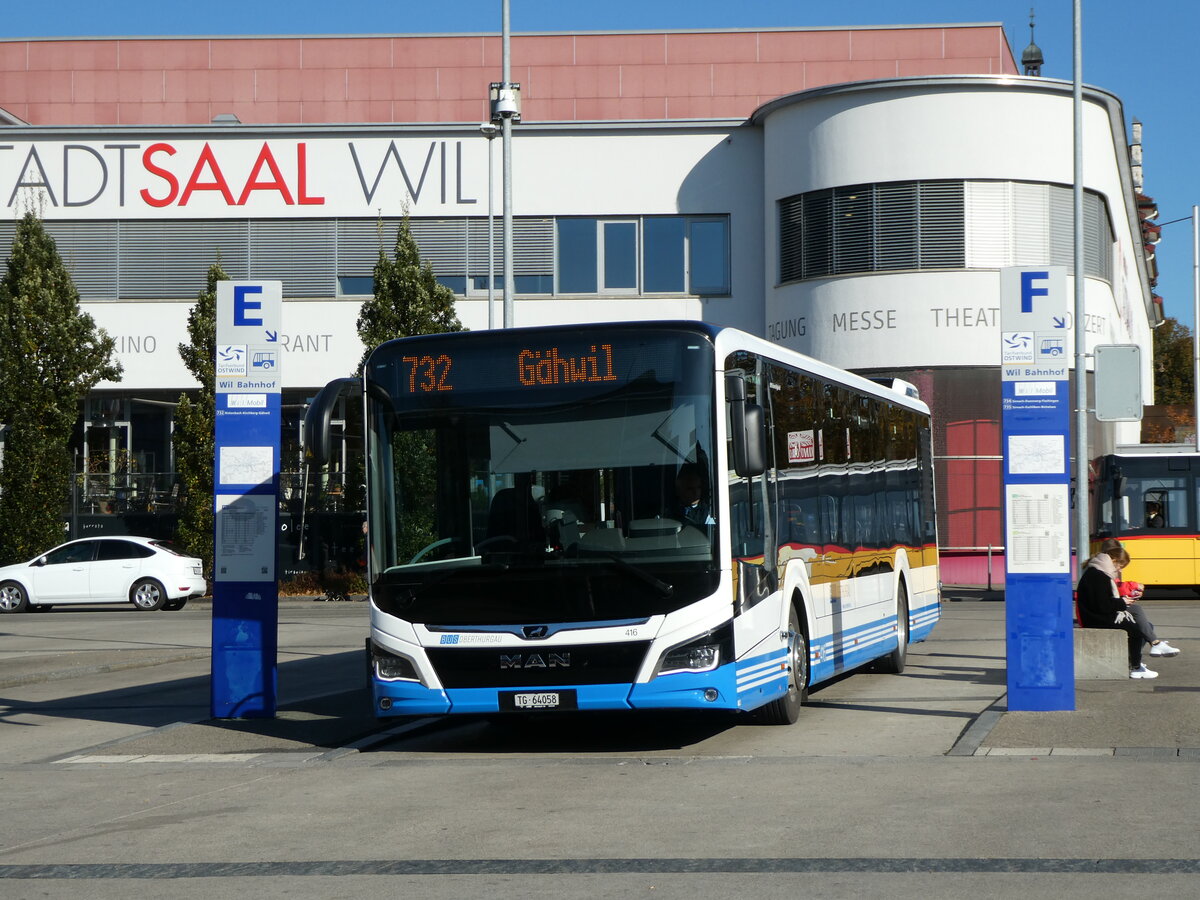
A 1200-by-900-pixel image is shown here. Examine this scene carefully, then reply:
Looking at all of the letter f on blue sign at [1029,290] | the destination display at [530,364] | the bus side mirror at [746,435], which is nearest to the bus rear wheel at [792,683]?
the bus side mirror at [746,435]

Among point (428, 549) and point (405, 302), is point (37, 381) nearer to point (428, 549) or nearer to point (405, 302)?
point (405, 302)

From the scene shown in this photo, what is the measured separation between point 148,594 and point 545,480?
77.6 feet

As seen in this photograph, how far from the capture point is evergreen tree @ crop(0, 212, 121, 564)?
3491cm

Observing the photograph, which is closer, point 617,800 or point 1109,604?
point 617,800

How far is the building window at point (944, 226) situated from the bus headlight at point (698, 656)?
2506cm

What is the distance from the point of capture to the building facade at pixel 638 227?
34.5m

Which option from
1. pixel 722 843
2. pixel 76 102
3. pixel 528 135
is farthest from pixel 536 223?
pixel 722 843

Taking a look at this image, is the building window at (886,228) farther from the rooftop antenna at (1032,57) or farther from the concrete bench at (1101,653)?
the rooftop antenna at (1032,57)

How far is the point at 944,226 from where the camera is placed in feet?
113

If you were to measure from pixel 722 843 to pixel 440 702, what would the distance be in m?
3.66

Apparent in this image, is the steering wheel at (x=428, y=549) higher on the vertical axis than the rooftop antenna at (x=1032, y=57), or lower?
lower

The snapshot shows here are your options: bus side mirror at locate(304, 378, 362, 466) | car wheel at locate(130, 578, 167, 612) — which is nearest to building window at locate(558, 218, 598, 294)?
car wheel at locate(130, 578, 167, 612)

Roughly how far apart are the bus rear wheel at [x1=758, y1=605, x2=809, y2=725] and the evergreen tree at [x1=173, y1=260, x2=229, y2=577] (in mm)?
24386

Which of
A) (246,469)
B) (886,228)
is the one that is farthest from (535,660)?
(886,228)
